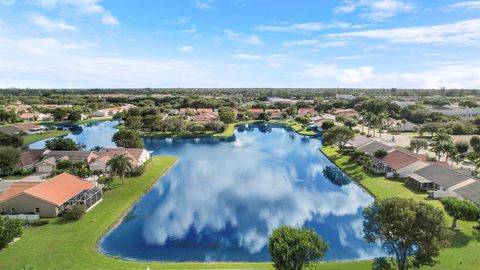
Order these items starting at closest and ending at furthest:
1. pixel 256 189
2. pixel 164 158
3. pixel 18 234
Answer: pixel 18 234, pixel 256 189, pixel 164 158

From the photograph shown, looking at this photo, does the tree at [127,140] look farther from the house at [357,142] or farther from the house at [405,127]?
the house at [405,127]

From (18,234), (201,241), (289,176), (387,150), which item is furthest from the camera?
(387,150)

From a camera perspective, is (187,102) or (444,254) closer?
(444,254)

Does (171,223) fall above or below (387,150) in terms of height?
below

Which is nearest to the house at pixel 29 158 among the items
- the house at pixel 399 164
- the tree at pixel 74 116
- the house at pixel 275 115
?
the house at pixel 399 164

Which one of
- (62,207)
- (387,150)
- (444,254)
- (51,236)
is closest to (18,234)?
(51,236)

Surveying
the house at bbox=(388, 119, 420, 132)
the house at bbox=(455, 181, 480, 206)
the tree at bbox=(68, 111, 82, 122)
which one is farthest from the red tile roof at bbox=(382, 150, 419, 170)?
the tree at bbox=(68, 111, 82, 122)

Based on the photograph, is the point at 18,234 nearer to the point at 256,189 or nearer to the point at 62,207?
the point at 62,207
